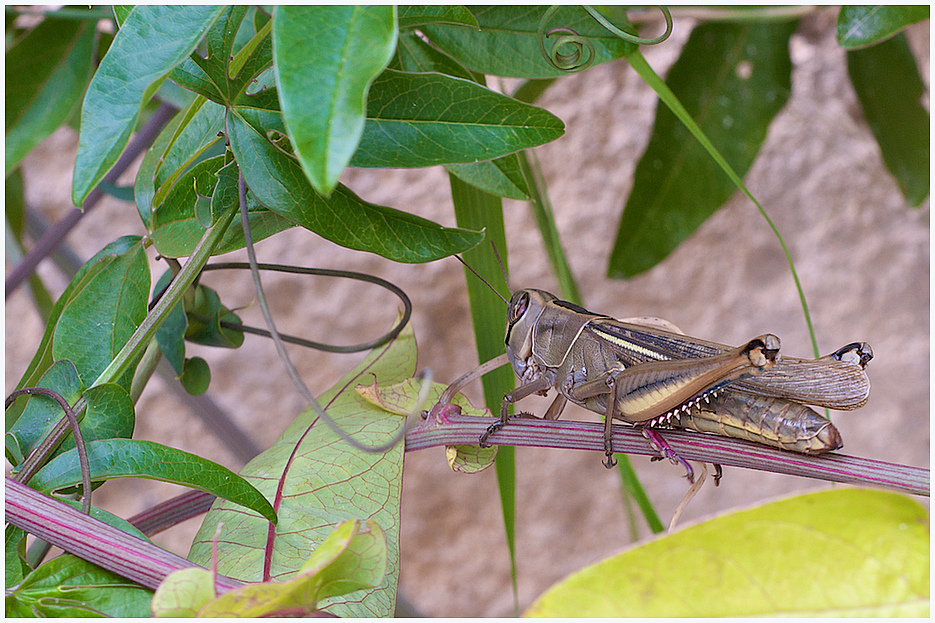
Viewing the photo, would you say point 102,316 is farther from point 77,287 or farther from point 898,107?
point 898,107

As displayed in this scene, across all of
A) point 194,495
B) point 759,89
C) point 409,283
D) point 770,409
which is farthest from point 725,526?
point 409,283

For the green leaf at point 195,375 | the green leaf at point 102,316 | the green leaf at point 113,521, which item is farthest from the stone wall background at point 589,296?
the green leaf at point 113,521

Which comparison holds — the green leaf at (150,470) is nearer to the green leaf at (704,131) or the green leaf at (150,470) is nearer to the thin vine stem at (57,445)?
the thin vine stem at (57,445)

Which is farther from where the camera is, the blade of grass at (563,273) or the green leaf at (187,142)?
the blade of grass at (563,273)

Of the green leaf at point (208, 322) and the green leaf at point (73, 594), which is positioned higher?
the green leaf at point (208, 322)

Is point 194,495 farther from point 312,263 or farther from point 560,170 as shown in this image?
point 560,170

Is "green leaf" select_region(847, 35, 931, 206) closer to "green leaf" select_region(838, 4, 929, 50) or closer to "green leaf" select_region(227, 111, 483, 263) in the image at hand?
"green leaf" select_region(838, 4, 929, 50)
